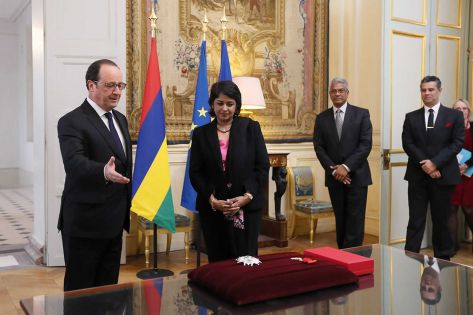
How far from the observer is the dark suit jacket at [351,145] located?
4.26 meters

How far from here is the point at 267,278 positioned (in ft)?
6.03

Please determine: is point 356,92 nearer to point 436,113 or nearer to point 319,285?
point 436,113

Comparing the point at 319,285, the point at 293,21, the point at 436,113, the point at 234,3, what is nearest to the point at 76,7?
the point at 234,3

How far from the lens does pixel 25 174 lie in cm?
1178

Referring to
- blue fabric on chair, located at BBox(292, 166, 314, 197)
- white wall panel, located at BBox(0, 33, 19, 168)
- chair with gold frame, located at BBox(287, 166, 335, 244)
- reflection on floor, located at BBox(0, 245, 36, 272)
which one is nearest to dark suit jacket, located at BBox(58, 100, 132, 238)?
reflection on floor, located at BBox(0, 245, 36, 272)

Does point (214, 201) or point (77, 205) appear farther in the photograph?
point (214, 201)

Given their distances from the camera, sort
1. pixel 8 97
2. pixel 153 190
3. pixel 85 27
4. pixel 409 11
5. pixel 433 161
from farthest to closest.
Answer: pixel 8 97, pixel 409 11, pixel 85 27, pixel 433 161, pixel 153 190

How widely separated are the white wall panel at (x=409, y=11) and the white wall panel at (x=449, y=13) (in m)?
0.27

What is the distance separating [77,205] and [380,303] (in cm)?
146

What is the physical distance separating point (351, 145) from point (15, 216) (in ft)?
18.1

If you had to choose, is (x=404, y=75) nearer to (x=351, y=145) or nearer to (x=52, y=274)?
(x=351, y=145)

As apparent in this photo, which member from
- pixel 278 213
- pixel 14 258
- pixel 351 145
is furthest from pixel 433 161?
pixel 14 258

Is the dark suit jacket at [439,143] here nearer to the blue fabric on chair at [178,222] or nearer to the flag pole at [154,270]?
the blue fabric on chair at [178,222]

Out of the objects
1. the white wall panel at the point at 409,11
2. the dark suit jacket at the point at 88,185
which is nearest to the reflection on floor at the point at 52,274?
the dark suit jacket at the point at 88,185
